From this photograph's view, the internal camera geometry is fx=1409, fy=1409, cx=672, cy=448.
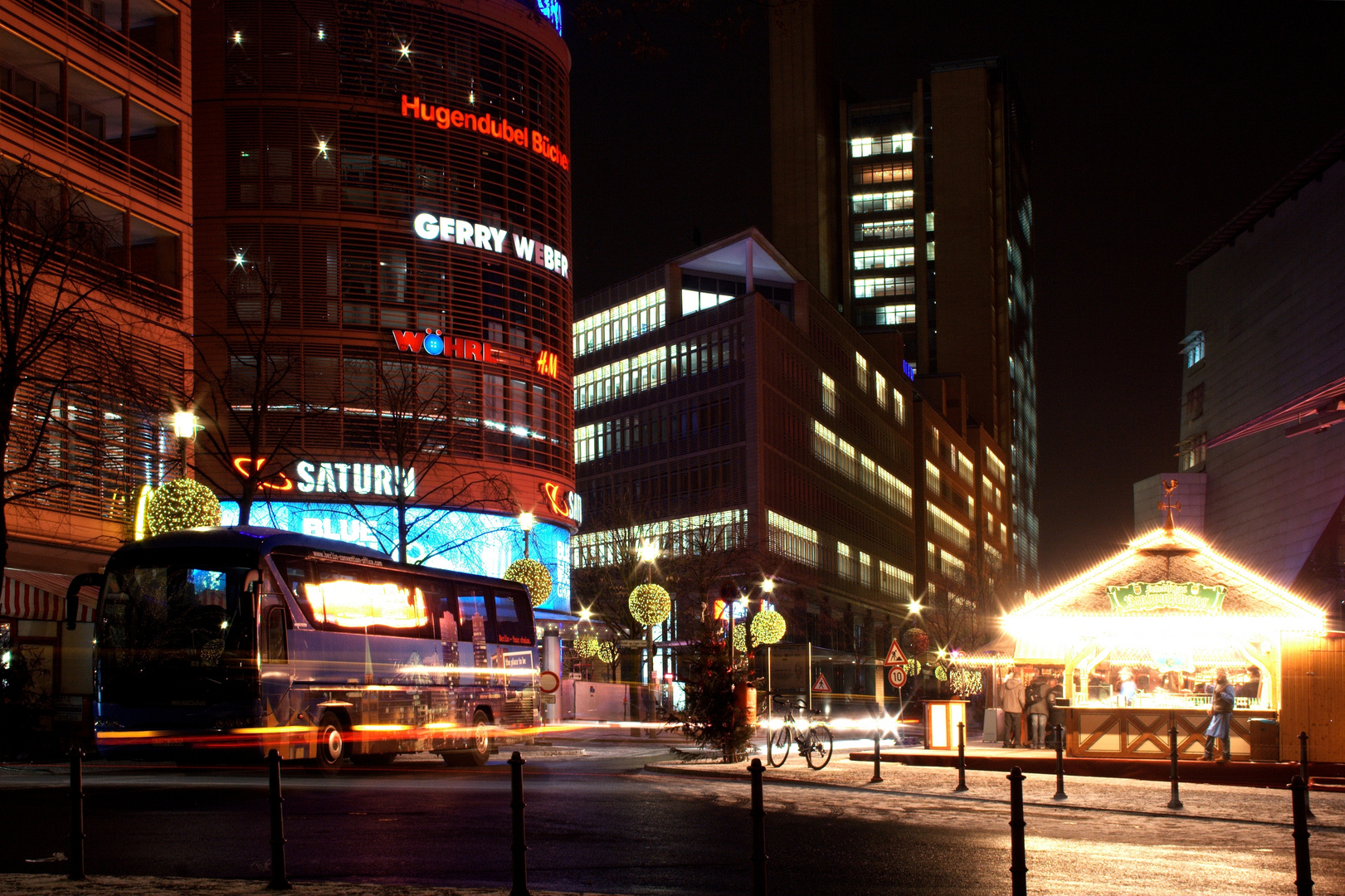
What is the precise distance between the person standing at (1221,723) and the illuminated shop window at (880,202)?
503 ft

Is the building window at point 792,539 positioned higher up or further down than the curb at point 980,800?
higher up

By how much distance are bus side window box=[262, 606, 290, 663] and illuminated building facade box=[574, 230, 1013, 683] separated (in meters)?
44.9

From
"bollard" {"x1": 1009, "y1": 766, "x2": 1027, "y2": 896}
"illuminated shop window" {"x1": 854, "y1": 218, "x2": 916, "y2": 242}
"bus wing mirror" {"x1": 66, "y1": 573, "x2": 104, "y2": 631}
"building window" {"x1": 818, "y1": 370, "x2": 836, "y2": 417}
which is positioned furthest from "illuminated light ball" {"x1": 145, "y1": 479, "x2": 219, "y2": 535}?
"illuminated shop window" {"x1": 854, "y1": 218, "x2": 916, "y2": 242}

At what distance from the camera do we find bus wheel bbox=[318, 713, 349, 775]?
73.5 feet

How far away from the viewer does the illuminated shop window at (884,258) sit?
17375 centimetres

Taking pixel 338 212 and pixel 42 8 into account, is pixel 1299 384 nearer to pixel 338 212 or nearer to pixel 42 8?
pixel 338 212

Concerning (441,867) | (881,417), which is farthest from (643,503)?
(441,867)

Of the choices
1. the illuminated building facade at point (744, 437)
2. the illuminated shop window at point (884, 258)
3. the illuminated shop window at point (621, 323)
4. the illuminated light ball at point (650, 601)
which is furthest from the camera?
the illuminated shop window at point (884, 258)

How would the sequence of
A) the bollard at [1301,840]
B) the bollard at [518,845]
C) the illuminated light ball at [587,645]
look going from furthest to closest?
1. the illuminated light ball at [587,645]
2. the bollard at [518,845]
3. the bollard at [1301,840]

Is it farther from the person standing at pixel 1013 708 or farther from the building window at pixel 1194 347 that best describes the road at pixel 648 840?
the building window at pixel 1194 347

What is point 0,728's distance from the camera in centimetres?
2500

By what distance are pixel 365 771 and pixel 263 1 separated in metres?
37.2

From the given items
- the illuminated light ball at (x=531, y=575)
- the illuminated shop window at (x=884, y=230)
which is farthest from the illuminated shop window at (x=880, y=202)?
the illuminated light ball at (x=531, y=575)

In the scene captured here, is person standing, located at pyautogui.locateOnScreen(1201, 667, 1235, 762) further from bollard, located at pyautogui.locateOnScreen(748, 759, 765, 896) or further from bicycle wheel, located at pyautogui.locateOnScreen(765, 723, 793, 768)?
bollard, located at pyautogui.locateOnScreen(748, 759, 765, 896)
